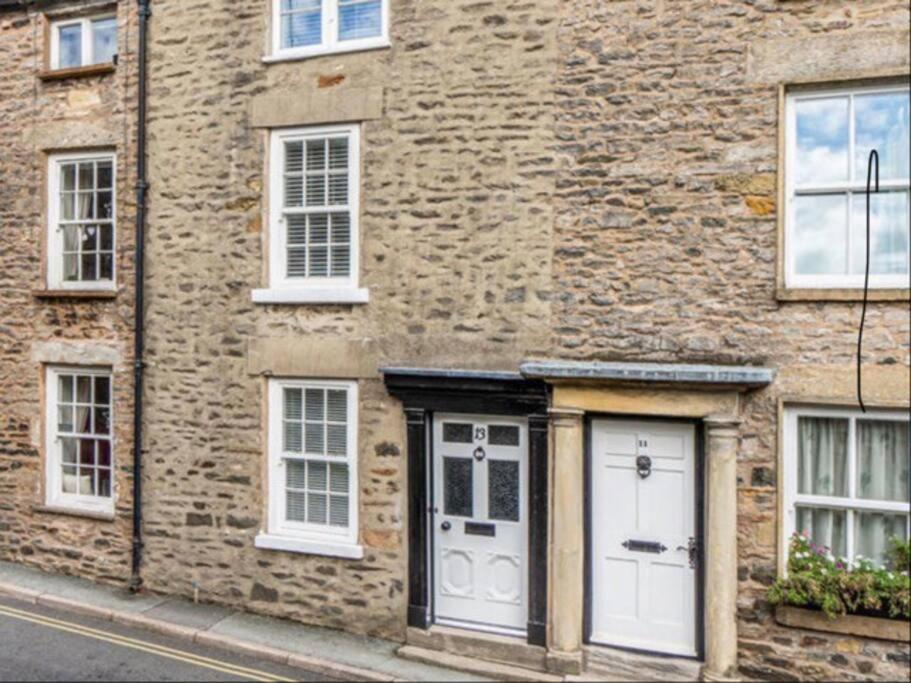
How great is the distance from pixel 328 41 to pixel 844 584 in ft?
25.7

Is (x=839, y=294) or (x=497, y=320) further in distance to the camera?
(x=497, y=320)

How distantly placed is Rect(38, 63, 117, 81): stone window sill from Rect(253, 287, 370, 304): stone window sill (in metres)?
3.79

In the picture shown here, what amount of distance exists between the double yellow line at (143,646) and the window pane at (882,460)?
19.3 ft

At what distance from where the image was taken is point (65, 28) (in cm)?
1039

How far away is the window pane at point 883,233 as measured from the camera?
6895 millimetres

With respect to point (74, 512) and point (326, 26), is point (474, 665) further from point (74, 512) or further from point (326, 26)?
point (326, 26)

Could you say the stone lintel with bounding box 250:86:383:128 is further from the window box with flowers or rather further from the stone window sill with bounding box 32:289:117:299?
the window box with flowers

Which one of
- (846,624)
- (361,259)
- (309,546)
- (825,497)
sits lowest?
(846,624)

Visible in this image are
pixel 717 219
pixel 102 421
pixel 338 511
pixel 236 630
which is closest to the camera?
pixel 717 219

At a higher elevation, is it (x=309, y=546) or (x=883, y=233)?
(x=883, y=233)

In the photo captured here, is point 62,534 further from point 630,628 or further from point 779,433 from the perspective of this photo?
point 779,433

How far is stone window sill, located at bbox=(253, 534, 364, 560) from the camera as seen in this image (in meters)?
8.49

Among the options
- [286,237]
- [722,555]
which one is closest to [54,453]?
[286,237]

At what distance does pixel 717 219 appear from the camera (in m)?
7.34
